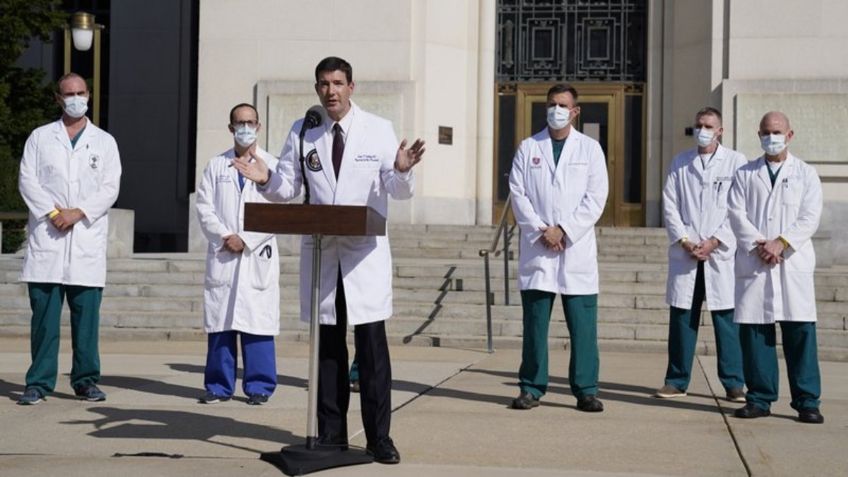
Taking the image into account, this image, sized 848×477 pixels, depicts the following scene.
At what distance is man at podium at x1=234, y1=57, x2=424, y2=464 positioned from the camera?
714cm

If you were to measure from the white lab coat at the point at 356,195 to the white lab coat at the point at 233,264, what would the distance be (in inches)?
91.3

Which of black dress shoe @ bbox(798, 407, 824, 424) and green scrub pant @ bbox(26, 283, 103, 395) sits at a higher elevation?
green scrub pant @ bbox(26, 283, 103, 395)

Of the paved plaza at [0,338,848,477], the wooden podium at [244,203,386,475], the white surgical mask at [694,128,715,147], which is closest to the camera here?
the wooden podium at [244,203,386,475]

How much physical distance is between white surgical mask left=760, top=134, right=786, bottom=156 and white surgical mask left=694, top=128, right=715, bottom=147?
3.77 feet

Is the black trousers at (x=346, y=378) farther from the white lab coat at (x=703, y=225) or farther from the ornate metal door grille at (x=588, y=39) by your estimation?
the ornate metal door grille at (x=588, y=39)

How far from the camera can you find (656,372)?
11820mm

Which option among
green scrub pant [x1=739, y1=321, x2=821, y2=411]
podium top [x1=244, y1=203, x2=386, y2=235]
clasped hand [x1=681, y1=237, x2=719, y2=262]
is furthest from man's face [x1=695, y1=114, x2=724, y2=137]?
podium top [x1=244, y1=203, x2=386, y2=235]

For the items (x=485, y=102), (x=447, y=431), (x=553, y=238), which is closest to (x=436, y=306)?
(x=553, y=238)

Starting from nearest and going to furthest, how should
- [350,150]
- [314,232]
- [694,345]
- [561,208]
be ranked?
[314,232]
[350,150]
[561,208]
[694,345]

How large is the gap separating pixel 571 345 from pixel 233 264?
2.43m

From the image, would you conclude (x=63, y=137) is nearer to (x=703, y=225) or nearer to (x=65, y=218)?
(x=65, y=218)


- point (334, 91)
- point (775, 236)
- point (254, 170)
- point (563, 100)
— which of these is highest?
point (563, 100)

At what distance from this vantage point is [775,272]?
903cm

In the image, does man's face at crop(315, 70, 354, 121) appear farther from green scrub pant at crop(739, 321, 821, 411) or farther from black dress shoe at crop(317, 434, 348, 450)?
green scrub pant at crop(739, 321, 821, 411)
